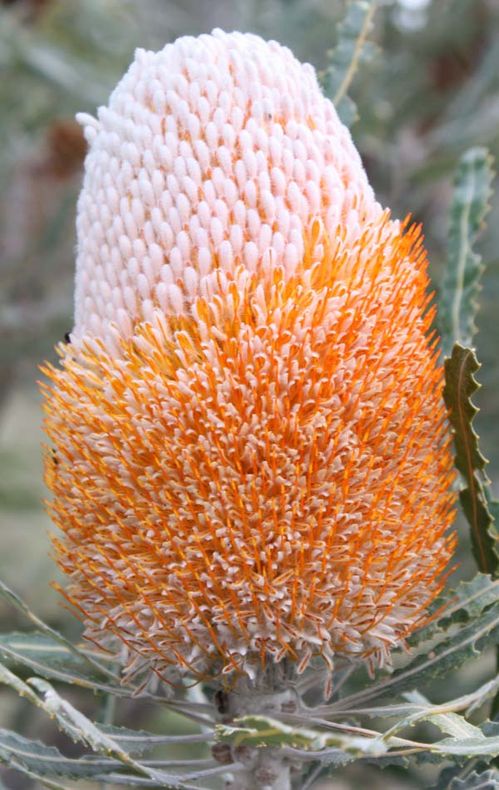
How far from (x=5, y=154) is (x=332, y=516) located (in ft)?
12.3

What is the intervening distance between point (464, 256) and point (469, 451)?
54 cm

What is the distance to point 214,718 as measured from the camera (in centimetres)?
185

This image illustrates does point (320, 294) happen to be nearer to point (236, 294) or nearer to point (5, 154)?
point (236, 294)

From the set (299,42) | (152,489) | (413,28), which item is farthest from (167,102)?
(413,28)

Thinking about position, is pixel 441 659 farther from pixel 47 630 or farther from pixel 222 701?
pixel 47 630

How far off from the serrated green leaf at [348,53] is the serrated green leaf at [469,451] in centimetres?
79

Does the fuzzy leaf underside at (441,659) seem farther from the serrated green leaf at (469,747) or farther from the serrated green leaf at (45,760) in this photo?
the serrated green leaf at (45,760)

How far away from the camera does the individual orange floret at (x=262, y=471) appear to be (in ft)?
5.16

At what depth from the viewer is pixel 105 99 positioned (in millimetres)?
4078

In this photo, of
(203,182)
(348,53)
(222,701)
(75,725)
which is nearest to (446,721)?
(222,701)

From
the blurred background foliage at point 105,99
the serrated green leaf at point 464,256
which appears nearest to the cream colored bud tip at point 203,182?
the serrated green leaf at point 464,256

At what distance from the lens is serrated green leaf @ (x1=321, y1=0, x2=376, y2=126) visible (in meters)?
2.27

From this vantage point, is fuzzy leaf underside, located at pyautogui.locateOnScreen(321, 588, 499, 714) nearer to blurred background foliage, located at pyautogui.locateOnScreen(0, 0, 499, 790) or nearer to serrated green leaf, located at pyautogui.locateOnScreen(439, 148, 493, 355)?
serrated green leaf, located at pyautogui.locateOnScreen(439, 148, 493, 355)

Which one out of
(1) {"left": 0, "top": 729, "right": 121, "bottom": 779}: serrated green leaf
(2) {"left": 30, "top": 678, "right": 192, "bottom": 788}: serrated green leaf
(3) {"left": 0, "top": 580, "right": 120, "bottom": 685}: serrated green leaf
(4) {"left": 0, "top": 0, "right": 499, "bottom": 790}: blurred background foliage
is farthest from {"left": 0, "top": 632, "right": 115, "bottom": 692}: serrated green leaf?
(4) {"left": 0, "top": 0, "right": 499, "bottom": 790}: blurred background foliage
